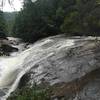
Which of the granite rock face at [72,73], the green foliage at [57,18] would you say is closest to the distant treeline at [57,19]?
the green foliage at [57,18]

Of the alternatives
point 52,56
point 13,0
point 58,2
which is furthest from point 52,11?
point 13,0

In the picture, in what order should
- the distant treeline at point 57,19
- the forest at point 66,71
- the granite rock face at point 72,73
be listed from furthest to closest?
the distant treeline at point 57,19 → the forest at point 66,71 → the granite rock face at point 72,73

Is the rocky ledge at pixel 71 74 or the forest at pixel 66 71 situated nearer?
the rocky ledge at pixel 71 74

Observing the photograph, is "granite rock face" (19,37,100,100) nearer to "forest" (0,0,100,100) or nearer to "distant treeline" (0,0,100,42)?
"forest" (0,0,100,100)

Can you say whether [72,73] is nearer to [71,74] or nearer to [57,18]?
[71,74]

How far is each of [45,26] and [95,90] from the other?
64.1ft

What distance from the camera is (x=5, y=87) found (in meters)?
12.5

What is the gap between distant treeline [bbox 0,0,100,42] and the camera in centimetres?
2161

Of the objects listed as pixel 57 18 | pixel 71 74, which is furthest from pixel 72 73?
pixel 57 18

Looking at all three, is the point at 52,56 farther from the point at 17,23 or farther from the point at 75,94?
the point at 17,23

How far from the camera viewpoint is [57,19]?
2644 centimetres

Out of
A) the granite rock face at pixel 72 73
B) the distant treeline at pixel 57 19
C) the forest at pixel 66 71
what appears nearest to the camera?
the granite rock face at pixel 72 73

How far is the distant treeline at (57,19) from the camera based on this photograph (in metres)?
21.6

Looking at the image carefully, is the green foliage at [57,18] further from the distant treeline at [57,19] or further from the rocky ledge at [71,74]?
the rocky ledge at [71,74]
